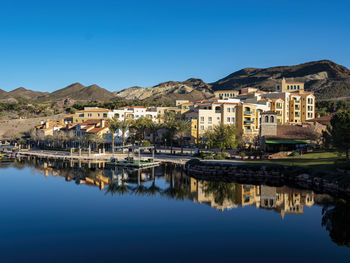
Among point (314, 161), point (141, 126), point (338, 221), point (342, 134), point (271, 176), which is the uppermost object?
point (141, 126)

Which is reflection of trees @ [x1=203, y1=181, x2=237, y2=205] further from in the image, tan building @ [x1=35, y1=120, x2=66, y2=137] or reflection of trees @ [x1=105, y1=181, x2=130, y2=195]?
tan building @ [x1=35, y1=120, x2=66, y2=137]

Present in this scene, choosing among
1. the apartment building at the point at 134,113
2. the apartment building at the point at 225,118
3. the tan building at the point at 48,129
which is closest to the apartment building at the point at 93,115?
the apartment building at the point at 134,113

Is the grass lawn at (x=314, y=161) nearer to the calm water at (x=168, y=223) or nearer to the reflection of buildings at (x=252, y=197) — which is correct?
the reflection of buildings at (x=252, y=197)

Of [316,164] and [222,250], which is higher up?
[316,164]

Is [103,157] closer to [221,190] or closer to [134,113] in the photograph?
[221,190]

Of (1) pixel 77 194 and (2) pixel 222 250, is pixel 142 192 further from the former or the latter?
(2) pixel 222 250

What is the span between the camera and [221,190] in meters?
39.3

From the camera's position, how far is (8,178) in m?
48.3

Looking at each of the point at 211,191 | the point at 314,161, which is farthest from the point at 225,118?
the point at 211,191

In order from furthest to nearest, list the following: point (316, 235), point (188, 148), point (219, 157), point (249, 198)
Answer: point (188, 148) < point (219, 157) < point (249, 198) < point (316, 235)

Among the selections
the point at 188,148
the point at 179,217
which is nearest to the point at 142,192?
the point at 179,217

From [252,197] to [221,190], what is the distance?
4.60m

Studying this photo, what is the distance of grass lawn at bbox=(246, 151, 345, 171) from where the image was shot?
145 feet

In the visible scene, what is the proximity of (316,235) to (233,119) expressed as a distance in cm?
6183
